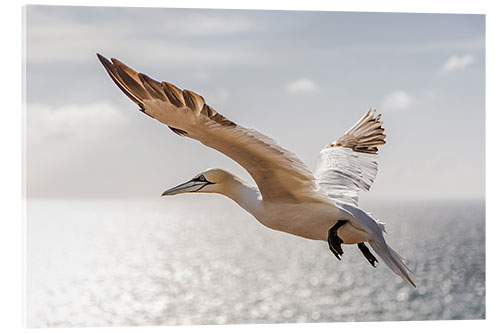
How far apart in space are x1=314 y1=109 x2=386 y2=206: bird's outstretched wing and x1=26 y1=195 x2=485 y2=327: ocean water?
6612mm

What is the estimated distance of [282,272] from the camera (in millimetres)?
24375

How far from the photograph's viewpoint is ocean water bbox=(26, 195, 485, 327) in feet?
52.1

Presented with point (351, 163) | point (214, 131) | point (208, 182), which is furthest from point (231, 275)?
point (214, 131)

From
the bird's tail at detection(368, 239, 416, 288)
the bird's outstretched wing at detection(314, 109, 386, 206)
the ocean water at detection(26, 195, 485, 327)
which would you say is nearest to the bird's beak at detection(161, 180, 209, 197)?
the bird's outstretched wing at detection(314, 109, 386, 206)

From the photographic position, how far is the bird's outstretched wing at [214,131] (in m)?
3.08

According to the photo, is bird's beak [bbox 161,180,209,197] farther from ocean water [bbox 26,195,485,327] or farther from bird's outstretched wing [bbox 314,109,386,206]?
ocean water [bbox 26,195,485,327]

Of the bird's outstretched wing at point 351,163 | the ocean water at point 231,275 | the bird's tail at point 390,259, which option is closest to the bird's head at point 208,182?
the bird's outstretched wing at point 351,163

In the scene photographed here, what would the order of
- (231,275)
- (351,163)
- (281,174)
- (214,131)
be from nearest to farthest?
(214,131) → (281,174) → (351,163) → (231,275)

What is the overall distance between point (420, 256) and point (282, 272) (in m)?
5.16

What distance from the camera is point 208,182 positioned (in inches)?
161

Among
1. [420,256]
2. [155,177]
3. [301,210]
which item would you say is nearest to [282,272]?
[420,256]

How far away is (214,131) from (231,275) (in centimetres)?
2009

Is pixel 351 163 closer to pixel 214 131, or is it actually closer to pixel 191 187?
pixel 191 187
